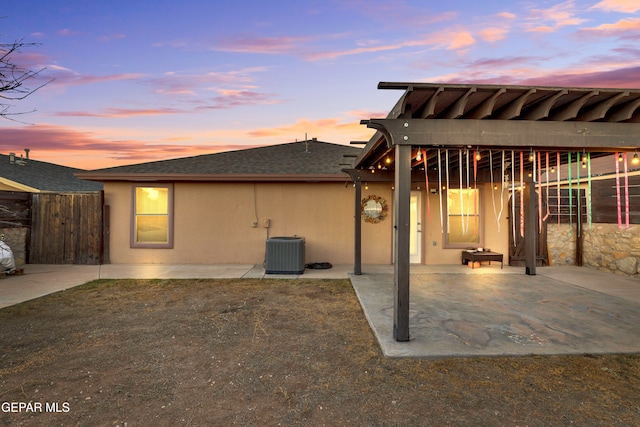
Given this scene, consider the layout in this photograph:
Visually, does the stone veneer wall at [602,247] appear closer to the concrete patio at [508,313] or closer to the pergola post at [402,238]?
the concrete patio at [508,313]

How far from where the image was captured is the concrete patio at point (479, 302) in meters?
3.37

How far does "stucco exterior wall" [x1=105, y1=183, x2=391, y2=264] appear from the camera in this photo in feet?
28.4

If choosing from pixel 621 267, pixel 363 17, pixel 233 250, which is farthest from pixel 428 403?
pixel 363 17

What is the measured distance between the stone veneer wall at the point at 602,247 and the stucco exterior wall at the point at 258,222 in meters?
4.84

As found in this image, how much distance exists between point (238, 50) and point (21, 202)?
7.56m

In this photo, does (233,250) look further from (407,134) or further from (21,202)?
(407,134)

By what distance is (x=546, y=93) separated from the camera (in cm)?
314

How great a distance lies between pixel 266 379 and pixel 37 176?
681 inches

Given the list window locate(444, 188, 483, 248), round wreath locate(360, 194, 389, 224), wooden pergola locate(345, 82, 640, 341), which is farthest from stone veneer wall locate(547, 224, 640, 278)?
wooden pergola locate(345, 82, 640, 341)

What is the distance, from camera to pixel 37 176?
13695 millimetres

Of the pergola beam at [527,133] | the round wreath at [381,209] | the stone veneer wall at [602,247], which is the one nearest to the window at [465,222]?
the round wreath at [381,209]

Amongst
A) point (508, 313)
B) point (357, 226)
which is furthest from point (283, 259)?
point (508, 313)

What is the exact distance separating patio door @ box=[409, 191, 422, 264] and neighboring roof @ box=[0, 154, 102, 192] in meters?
12.9

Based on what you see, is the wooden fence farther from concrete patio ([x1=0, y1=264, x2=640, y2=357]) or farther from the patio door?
the patio door
